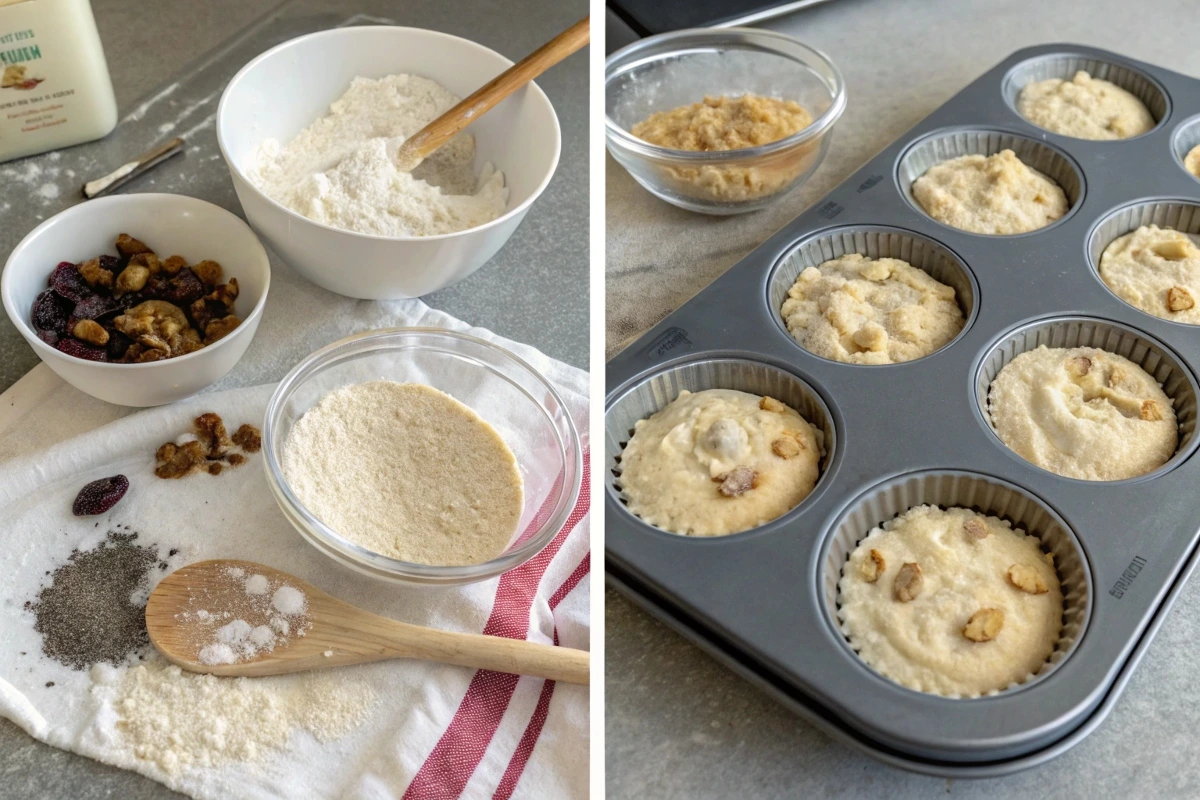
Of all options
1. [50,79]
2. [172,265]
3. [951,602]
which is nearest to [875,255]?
[951,602]

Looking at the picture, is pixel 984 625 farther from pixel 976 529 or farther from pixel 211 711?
pixel 211 711

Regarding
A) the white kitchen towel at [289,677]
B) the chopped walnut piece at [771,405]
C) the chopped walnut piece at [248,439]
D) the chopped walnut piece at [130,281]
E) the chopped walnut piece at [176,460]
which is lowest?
the white kitchen towel at [289,677]

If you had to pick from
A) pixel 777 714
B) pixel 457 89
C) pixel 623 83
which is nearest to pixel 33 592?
pixel 777 714

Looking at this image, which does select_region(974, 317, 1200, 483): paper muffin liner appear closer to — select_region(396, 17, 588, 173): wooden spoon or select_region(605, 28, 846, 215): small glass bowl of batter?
select_region(605, 28, 846, 215): small glass bowl of batter

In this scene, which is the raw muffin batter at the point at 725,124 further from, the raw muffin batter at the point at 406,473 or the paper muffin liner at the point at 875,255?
the raw muffin batter at the point at 406,473

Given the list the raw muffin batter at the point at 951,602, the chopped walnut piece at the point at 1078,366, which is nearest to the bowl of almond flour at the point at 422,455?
the raw muffin batter at the point at 951,602
